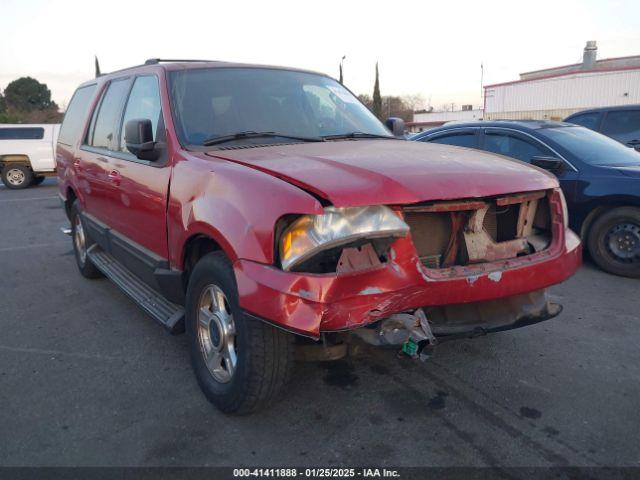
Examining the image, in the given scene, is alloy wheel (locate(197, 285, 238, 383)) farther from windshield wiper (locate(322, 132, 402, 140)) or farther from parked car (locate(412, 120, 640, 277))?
parked car (locate(412, 120, 640, 277))

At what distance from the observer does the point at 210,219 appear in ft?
8.89

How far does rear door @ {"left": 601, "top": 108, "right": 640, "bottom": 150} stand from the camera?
874 cm

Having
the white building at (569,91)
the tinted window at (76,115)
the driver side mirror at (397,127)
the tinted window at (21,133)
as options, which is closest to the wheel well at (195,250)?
the driver side mirror at (397,127)

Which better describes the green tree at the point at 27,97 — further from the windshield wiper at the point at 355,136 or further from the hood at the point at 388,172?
the hood at the point at 388,172

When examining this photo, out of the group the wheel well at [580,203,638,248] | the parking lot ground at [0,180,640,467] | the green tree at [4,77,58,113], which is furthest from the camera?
the green tree at [4,77,58,113]

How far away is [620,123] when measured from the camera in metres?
8.89

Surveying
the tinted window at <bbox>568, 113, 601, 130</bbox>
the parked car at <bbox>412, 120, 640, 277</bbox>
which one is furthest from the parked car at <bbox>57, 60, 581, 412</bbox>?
the tinted window at <bbox>568, 113, 601, 130</bbox>

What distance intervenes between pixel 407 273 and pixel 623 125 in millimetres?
8257

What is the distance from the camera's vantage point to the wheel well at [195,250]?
9.74 ft

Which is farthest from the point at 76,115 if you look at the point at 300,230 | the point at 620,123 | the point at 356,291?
the point at 620,123

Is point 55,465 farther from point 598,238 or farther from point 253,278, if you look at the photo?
point 598,238

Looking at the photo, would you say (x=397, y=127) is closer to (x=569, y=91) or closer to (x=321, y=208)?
(x=321, y=208)

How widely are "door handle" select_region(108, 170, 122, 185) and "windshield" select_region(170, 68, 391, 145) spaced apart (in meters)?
0.87

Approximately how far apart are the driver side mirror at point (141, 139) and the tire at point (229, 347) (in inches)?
35.8
